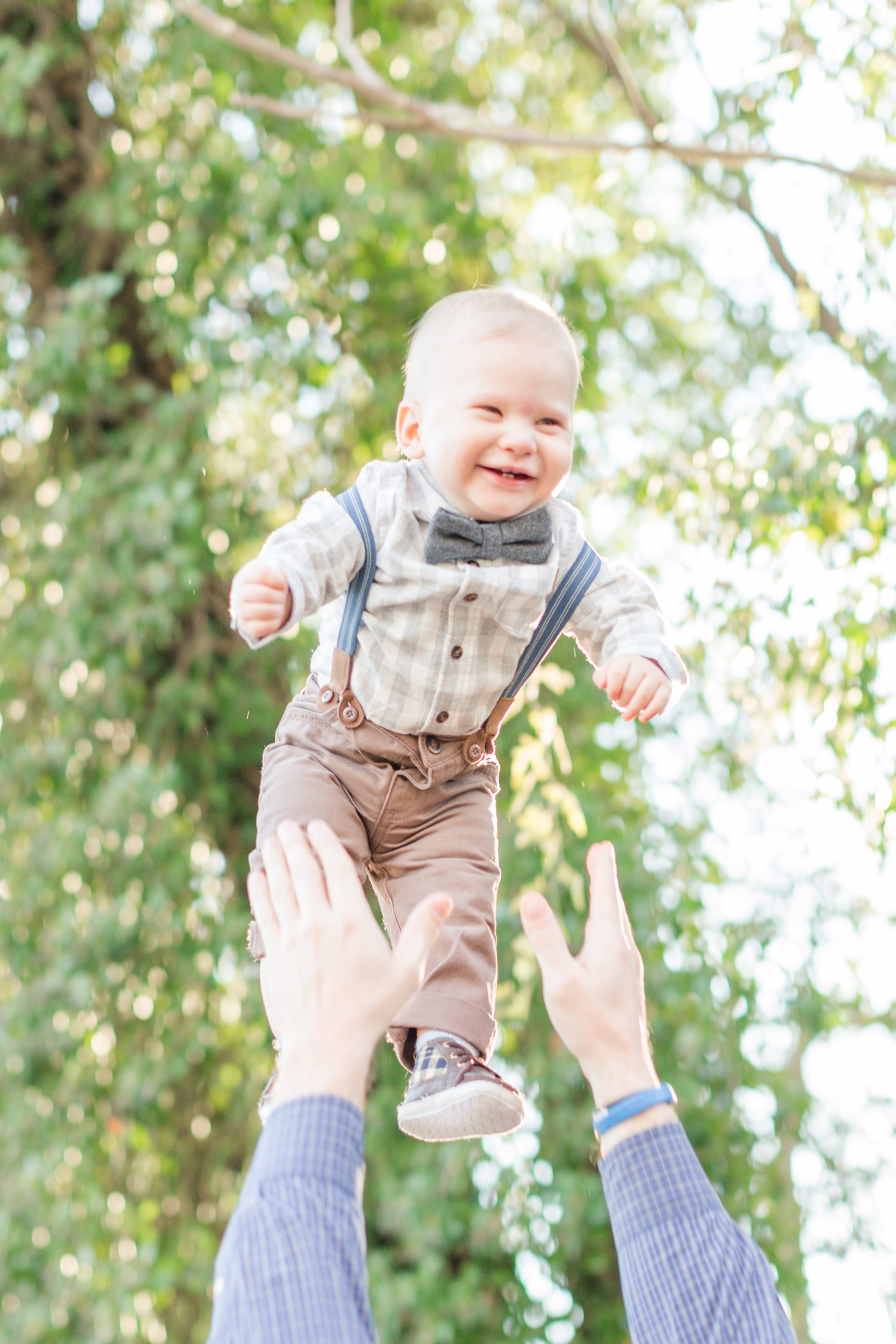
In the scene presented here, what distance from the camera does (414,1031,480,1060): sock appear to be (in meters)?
1.49

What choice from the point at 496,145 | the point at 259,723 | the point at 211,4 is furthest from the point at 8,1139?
the point at 496,145

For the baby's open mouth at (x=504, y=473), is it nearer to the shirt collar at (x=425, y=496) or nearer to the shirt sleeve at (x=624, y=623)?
the shirt collar at (x=425, y=496)

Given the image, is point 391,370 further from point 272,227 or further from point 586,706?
point 586,706

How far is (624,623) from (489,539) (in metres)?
0.19

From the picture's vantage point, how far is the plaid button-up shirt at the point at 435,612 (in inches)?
58.6

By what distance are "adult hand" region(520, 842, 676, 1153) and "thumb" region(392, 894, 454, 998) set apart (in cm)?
8

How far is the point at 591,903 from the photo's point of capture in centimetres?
133

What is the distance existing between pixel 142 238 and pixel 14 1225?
3.28 meters

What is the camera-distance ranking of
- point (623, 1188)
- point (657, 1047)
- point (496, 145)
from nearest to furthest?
point (623, 1188) → point (657, 1047) → point (496, 145)

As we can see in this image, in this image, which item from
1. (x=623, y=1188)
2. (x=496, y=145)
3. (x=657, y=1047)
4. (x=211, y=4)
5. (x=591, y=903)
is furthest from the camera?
(x=496, y=145)

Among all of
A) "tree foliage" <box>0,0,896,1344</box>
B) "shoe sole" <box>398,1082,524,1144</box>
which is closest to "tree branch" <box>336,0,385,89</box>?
"tree foliage" <box>0,0,896,1344</box>

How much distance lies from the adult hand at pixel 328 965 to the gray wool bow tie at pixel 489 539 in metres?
0.40

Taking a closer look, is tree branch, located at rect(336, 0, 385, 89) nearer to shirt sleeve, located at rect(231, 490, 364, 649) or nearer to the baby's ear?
the baby's ear

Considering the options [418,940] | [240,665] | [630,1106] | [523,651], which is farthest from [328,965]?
[240,665]
